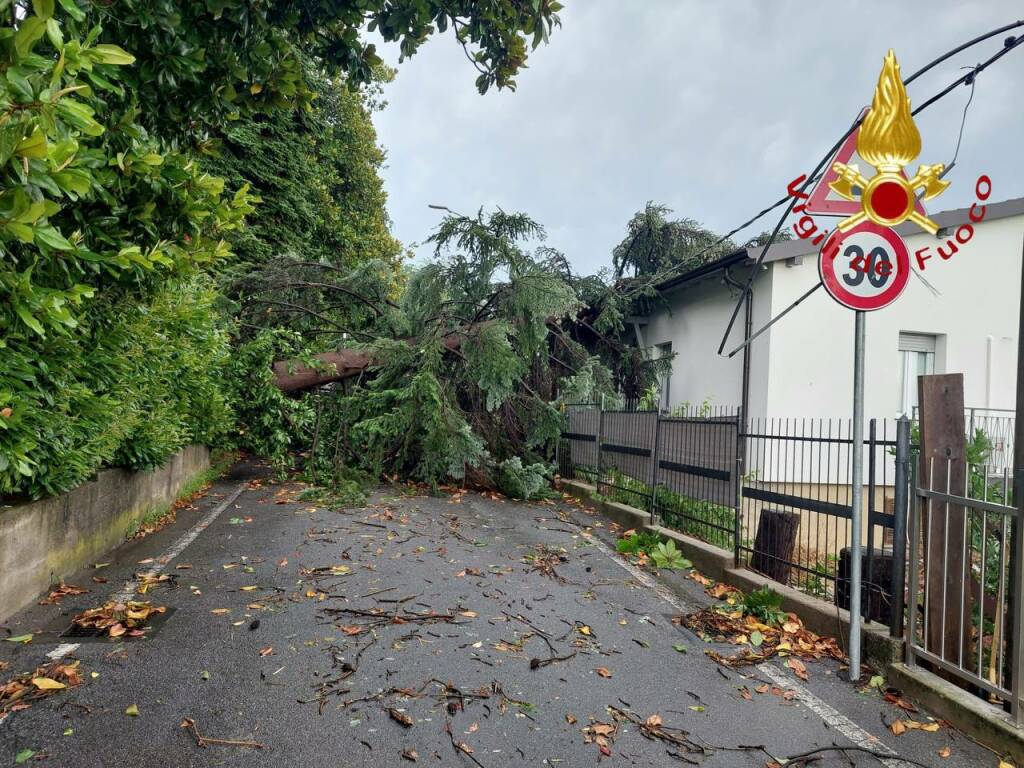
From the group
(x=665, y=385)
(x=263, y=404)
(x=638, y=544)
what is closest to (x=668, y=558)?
(x=638, y=544)

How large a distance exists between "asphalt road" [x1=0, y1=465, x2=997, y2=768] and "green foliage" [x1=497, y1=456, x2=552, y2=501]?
168 inches

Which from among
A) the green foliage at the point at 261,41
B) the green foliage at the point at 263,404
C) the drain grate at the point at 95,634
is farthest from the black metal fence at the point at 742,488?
the green foliage at the point at 263,404

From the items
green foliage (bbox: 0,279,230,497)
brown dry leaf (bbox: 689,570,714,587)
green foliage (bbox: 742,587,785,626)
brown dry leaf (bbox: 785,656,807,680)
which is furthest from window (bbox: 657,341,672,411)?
brown dry leaf (bbox: 785,656,807,680)

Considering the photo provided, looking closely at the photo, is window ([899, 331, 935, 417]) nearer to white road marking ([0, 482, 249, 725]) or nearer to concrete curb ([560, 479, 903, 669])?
concrete curb ([560, 479, 903, 669])

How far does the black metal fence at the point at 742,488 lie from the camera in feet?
15.3

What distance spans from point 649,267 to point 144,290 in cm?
1372

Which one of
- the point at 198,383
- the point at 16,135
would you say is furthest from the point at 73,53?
the point at 198,383

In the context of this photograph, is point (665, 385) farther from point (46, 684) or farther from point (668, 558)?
Answer: point (46, 684)

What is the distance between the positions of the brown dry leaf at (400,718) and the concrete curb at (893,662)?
2.89 metres

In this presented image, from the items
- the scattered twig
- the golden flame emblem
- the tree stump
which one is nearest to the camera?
the scattered twig

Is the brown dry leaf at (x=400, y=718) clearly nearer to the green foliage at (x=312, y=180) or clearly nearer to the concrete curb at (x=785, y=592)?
the concrete curb at (x=785, y=592)

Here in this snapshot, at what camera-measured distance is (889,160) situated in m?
4.23

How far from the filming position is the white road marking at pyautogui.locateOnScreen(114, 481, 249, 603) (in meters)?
5.22

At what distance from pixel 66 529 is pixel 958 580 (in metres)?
6.46
